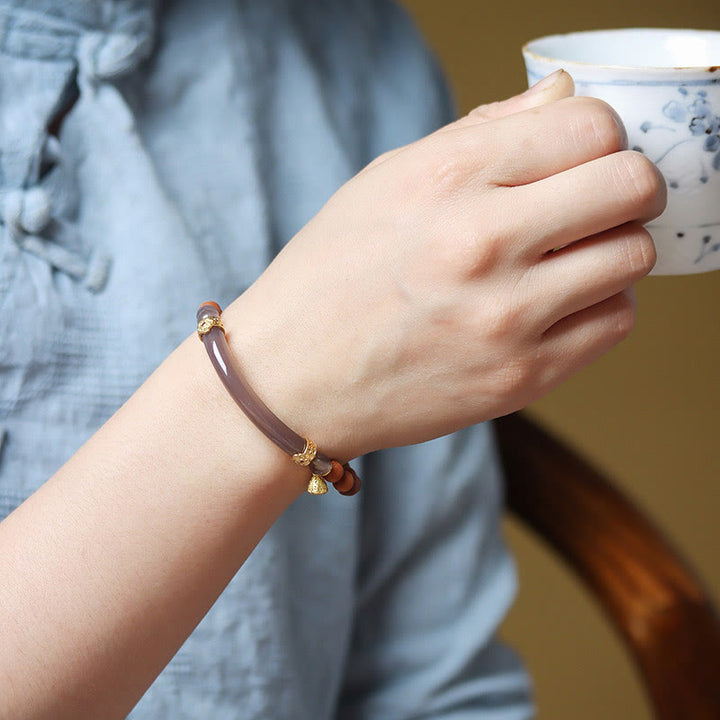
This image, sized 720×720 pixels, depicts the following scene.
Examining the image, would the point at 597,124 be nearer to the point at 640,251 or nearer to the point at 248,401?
the point at 640,251

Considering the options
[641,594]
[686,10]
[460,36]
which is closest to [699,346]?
[686,10]

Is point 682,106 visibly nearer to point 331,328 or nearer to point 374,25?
point 331,328

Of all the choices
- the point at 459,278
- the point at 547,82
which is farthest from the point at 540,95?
the point at 459,278

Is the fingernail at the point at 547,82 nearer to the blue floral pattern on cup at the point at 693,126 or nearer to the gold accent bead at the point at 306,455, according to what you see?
the blue floral pattern on cup at the point at 693,126

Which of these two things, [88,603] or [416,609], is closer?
[88,603]

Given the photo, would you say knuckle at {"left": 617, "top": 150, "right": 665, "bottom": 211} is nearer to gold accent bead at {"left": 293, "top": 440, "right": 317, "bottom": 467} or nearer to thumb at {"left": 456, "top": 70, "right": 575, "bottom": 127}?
thumb at {"left": 456, "top": 70, "right": 575, "bottom": 127}

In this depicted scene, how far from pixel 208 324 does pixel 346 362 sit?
8cm

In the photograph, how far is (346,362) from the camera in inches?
18.3

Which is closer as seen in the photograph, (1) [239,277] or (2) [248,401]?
(2) [248,401]

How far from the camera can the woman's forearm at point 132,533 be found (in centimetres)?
46

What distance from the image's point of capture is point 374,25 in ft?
2.68

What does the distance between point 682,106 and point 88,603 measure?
411 millimetres

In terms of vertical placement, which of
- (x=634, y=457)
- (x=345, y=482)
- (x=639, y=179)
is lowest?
(x=634, y=457)

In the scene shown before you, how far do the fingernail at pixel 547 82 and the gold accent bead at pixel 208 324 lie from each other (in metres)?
0.21
